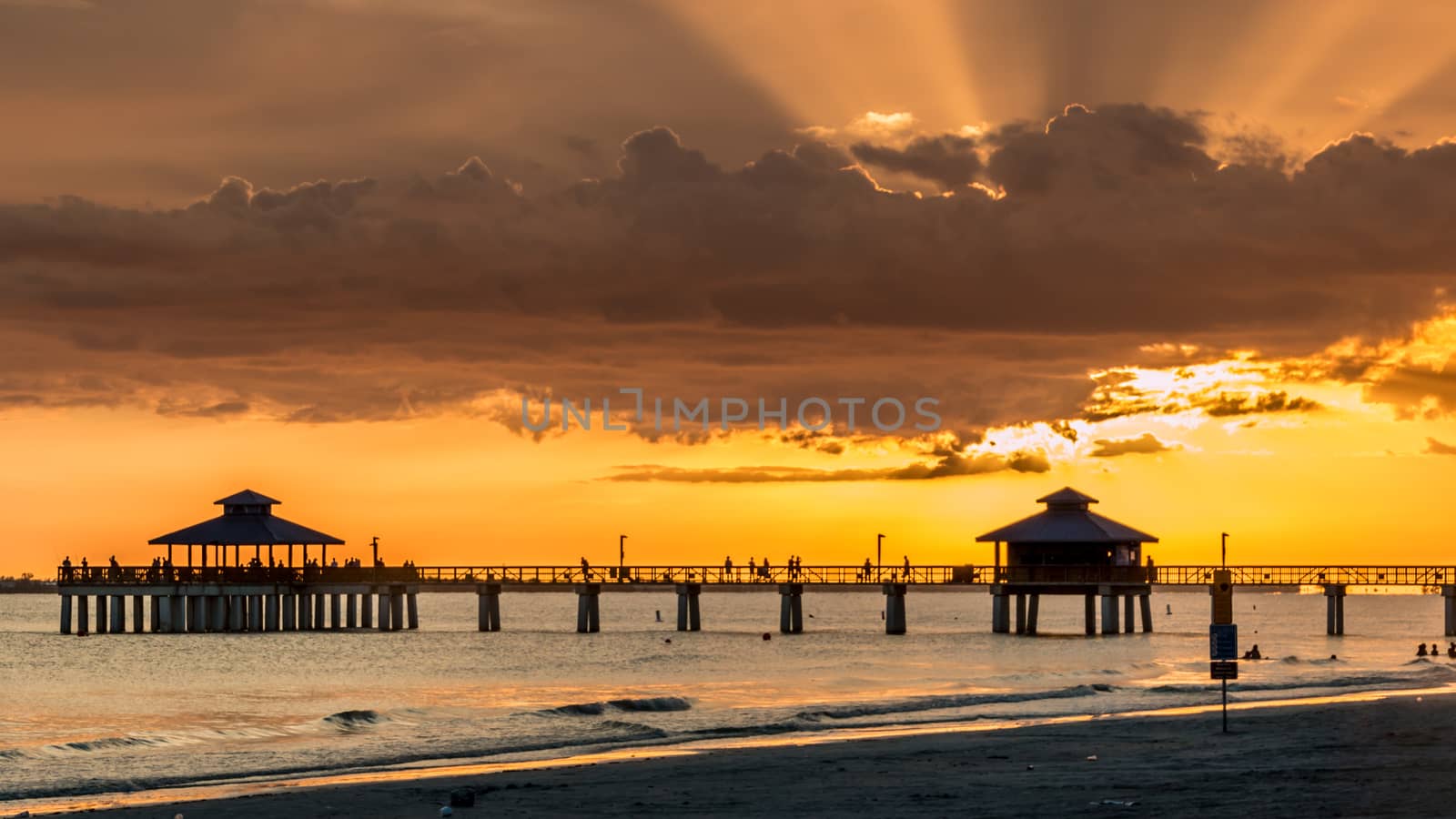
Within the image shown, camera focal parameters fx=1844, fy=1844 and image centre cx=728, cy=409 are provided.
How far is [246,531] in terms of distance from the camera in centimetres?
10112

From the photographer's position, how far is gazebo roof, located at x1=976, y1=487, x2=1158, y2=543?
9212cm

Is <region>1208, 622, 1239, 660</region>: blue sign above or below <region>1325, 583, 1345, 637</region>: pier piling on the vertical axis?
above

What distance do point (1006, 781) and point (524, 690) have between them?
38464mm

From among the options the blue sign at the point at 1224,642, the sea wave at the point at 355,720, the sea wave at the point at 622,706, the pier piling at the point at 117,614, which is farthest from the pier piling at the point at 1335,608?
the blue sign at the point at 1224,642

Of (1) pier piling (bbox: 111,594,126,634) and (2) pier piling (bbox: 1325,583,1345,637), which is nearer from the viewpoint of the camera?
(2) pier piling (bbox: 1325,583,1345,637)

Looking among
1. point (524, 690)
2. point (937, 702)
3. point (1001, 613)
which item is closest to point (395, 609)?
point (1001, 613)

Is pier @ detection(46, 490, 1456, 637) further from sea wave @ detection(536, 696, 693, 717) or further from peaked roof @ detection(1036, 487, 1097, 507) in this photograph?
sea wave @ detection(536, 696, 693, 717)

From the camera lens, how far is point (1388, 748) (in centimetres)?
2833

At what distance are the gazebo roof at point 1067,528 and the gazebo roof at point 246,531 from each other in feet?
124

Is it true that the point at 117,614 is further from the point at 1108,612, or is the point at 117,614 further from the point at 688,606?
the point at 1108,612

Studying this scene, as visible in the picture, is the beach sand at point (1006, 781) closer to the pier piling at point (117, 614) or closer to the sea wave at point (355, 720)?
the sea wave at point (355, 720)

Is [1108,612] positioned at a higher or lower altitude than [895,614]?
higher

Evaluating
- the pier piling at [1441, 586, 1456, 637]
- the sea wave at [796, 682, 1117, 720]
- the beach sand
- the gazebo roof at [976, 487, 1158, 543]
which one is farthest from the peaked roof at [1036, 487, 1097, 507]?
the beach sand

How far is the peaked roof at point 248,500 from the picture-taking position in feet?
337
